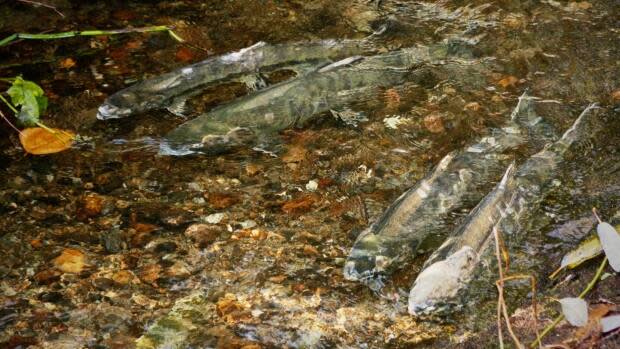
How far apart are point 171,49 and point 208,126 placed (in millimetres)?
1381

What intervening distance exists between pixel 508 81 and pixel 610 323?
2773mm

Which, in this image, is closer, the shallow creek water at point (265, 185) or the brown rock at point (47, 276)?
the shallow creek water at point (265, 185)

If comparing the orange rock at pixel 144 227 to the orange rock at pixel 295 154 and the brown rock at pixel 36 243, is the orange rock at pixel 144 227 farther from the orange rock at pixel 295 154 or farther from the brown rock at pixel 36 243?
the orange rock at pixel 295 154

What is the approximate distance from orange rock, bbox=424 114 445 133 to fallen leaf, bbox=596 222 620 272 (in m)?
1.91

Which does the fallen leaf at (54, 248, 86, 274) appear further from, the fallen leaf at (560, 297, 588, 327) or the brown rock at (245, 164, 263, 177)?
the fallen leaf at (560, 297, 588, 327)

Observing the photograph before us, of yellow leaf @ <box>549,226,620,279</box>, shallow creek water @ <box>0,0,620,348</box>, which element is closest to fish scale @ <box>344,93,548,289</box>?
shallow creek water @ <box>0,0,620,348</box>

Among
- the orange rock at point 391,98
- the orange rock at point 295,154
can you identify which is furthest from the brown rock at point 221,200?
the orange rock at point 391,98

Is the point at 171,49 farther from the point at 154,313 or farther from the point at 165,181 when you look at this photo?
the point at 154,313

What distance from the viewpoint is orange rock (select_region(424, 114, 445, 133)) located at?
14.6 feet

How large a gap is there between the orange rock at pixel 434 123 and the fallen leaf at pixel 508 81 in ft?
2.01

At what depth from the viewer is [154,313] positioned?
127 inches

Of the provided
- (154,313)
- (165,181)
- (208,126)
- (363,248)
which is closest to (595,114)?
(363,248)

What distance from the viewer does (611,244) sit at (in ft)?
8.48

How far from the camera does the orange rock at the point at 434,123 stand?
4.45 meters
